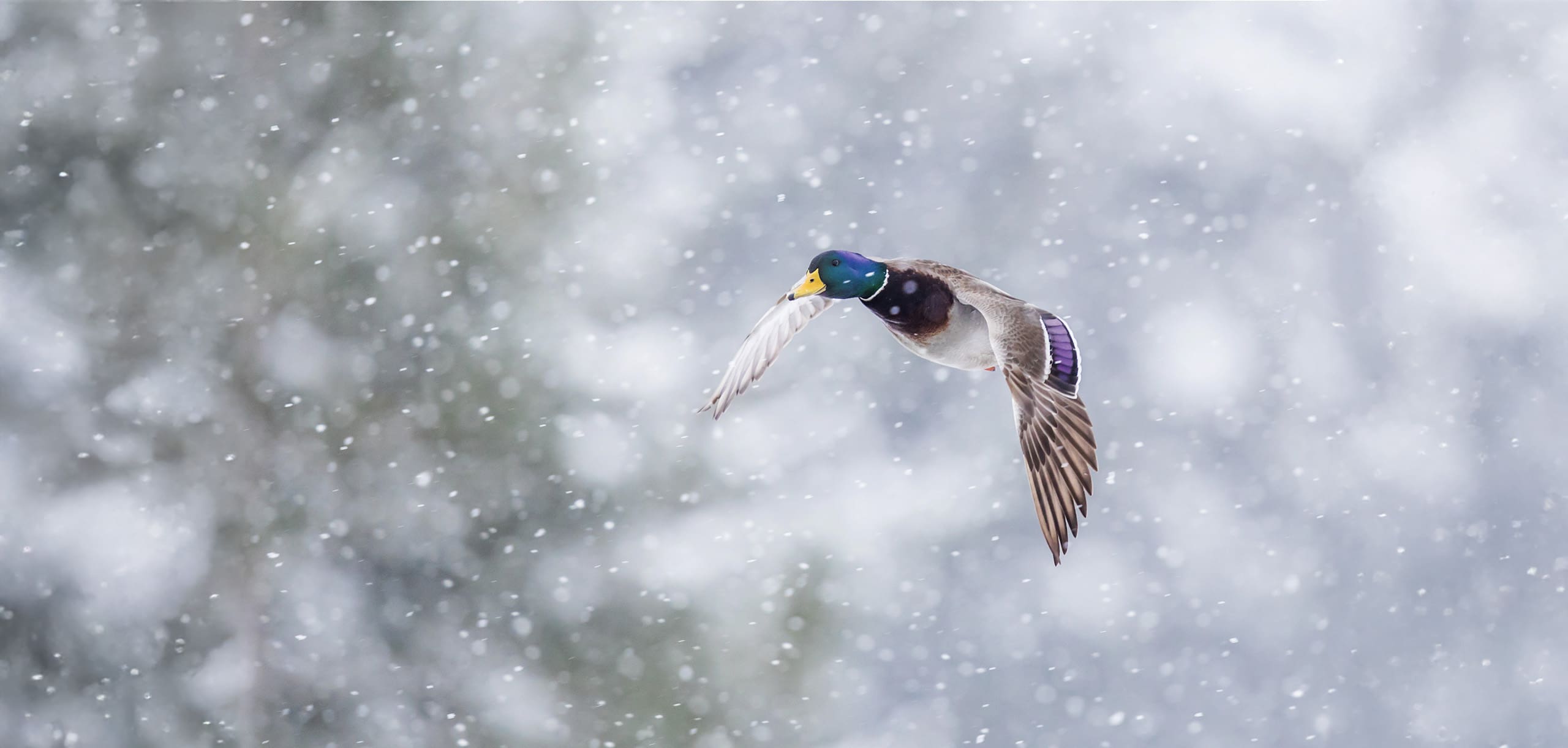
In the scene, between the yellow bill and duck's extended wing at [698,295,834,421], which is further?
duck's extended wing at [698,295,834,421]

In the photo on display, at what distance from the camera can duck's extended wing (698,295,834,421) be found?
3.32 m

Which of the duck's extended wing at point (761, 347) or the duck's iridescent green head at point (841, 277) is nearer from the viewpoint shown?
the duck's iridescent green head at point (841, 277)

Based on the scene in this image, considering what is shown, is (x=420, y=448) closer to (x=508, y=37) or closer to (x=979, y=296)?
(x=508, y=37)

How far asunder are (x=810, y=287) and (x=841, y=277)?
8 centimetres

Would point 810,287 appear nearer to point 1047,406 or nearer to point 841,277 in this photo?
point 841,277

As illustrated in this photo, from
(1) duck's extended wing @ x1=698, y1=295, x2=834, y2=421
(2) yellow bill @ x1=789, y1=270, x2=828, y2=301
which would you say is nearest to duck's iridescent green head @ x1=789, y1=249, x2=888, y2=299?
(2) yellow bill @ x1=789, y1=270, x2=828, y2=301

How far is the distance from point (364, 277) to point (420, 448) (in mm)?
1061

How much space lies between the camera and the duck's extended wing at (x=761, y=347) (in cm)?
332

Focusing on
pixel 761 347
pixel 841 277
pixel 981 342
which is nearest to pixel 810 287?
pixel 841 277

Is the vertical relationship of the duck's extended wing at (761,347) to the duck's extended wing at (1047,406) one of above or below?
above

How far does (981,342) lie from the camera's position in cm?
332

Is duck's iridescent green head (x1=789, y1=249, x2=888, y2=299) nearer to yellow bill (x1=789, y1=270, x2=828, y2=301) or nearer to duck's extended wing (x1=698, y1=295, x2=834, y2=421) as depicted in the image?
yellow bill (x1=789, y1=270, x2=828, y2=301)

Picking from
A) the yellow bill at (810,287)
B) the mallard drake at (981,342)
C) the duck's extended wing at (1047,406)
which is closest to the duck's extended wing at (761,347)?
the mallard drake at (981,342)

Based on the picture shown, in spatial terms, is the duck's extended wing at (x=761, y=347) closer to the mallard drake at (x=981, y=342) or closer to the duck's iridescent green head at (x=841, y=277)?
the mallard drake at (x=981, y=342)
